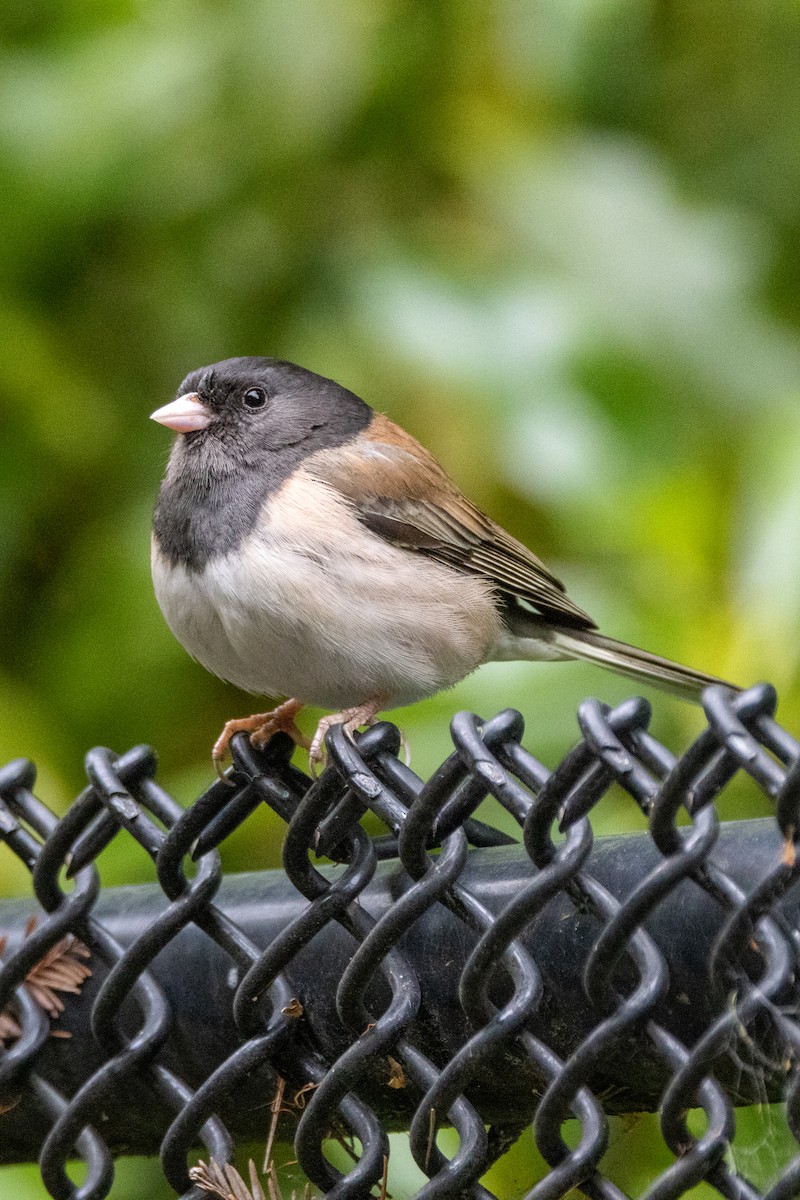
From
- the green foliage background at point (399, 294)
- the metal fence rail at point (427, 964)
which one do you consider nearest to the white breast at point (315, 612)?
the green foliage background at point (399, 294)

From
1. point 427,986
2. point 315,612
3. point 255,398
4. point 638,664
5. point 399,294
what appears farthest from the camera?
point 399,294

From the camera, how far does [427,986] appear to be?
1.11 m

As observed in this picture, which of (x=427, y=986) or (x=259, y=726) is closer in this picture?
(x=427, y=986)

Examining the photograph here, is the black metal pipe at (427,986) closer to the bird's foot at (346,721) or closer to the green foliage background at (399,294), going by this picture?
the bird's foot at (346,721)

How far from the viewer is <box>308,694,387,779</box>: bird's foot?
5.81 feet

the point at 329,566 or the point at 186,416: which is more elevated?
the point at 186,416

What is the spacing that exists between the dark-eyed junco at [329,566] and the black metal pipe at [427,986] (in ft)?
1.73

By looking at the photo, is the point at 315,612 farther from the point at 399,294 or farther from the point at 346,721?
the point at 399,294

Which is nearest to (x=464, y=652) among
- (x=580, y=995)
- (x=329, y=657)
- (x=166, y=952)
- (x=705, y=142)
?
(x=329, y=657)

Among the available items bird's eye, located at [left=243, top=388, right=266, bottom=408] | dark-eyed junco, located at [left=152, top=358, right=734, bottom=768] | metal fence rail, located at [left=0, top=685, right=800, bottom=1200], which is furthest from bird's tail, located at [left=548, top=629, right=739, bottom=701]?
metal fence rail, located at [left=0, top=685, right=800, bottom=1200]

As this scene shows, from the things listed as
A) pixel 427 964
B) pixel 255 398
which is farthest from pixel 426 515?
pixel 427 964

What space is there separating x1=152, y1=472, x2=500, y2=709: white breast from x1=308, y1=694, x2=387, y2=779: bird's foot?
22 mm

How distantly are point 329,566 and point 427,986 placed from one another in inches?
34.6

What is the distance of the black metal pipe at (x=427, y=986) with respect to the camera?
3.14 ft
